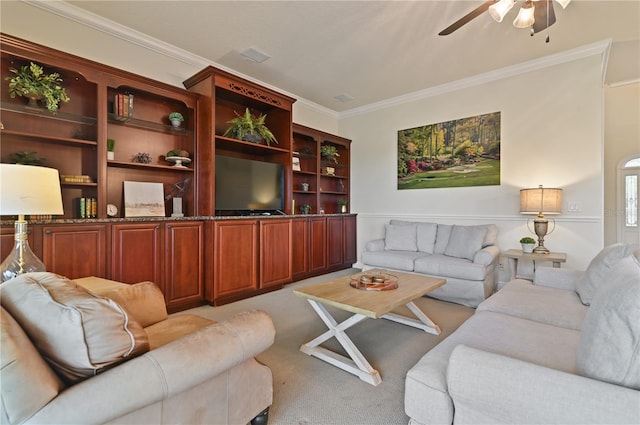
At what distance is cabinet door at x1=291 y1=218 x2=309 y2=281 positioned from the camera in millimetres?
4270

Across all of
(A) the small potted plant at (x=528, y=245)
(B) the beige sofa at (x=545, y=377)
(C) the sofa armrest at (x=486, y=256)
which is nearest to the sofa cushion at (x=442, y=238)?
(C) the sofa armrest at (x=486, y=256)

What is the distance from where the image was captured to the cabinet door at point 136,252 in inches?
105

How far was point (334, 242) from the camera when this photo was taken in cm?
501

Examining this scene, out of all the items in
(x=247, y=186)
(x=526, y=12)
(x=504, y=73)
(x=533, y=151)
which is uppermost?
(x=504, y=73)

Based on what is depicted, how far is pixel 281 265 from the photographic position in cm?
397

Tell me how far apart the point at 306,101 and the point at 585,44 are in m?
3.61

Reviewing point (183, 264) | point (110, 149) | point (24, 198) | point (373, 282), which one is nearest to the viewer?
point (24, 198)

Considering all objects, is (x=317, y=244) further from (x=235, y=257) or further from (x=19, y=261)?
(x=19, y=261)

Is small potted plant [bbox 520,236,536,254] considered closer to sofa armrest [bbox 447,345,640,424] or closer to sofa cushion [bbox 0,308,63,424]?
sofa armrest [bbox 447,345,640,424]

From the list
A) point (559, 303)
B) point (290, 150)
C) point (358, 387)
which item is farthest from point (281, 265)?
point (559, 303)

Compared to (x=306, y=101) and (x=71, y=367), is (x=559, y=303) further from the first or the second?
(x=306, y=101)

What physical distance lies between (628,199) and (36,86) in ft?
26.0

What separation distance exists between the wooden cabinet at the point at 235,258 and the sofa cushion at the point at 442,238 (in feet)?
7.86

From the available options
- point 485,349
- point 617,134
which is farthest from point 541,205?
point 617,134
